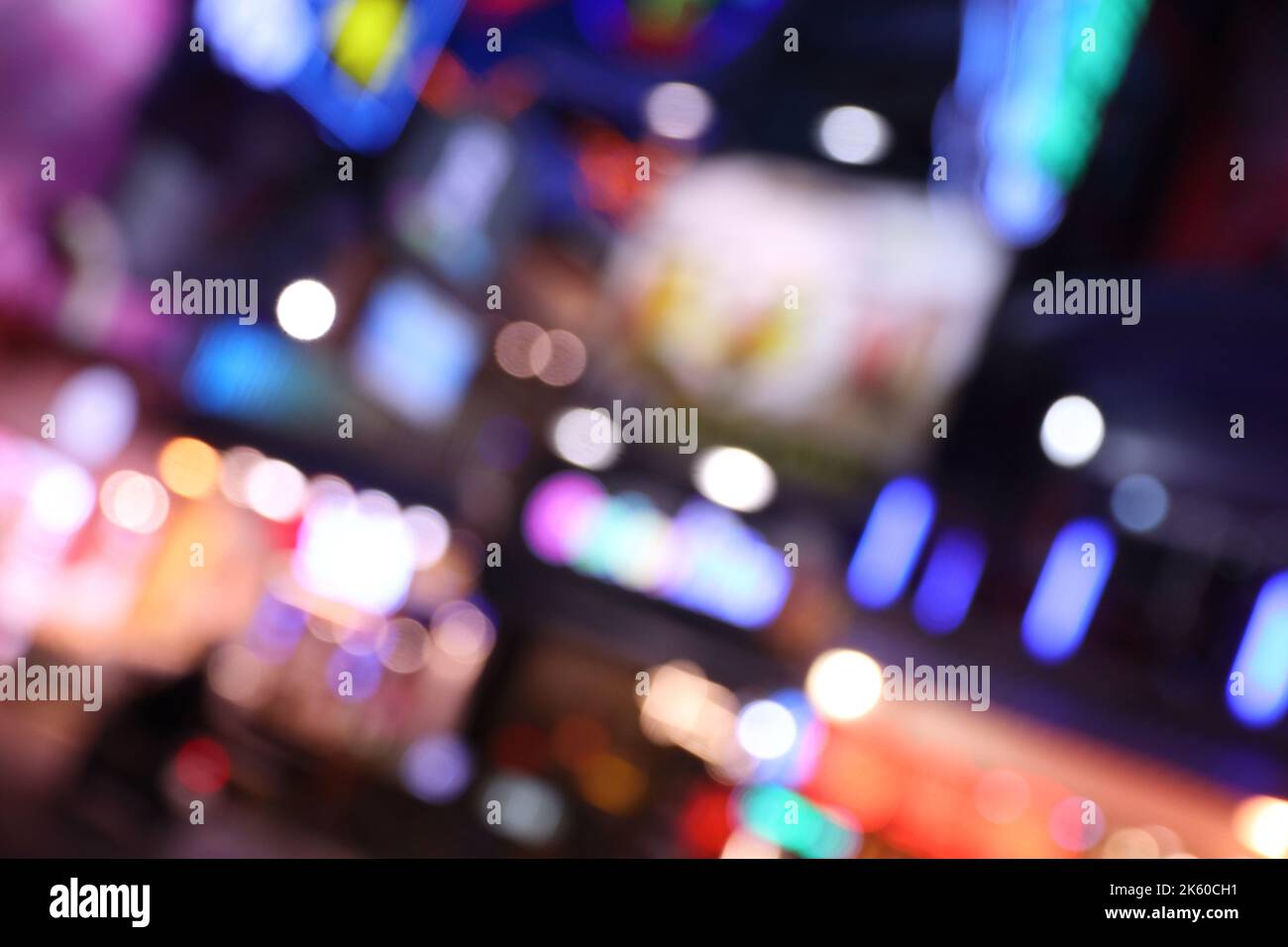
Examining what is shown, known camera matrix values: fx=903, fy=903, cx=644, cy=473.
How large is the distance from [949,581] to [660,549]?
2.18 meters

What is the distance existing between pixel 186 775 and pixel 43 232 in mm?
3963

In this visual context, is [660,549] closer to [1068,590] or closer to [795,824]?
[795,824]

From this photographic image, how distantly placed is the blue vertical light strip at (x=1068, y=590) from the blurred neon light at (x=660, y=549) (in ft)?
5.62

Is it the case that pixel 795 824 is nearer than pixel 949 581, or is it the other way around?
pixel 795 824

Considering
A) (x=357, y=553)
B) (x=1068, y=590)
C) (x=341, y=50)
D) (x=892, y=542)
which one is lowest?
(x=1068, y=590)

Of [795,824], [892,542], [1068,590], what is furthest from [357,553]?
[1068,590]

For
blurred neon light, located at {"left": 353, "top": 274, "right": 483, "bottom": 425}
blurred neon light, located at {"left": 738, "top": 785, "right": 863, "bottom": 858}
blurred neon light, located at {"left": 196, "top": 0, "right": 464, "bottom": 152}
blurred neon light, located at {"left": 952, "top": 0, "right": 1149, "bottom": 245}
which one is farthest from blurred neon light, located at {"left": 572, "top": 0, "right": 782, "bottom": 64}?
blurred neon light, located at {"left": 738, "top": 785, "right": 863, "bottom": 858}

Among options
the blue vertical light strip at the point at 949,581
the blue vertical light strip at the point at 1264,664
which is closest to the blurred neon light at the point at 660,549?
the blue vertical light strip at the point at 949,581

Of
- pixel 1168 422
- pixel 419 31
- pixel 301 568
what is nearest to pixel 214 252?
pixel 301 568

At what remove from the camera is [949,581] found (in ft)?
21.0

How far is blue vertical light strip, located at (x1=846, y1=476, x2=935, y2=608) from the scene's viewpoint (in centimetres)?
652

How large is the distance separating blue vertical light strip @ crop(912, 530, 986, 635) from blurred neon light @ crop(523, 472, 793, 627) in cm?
97

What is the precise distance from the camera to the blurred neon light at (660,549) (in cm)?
674
